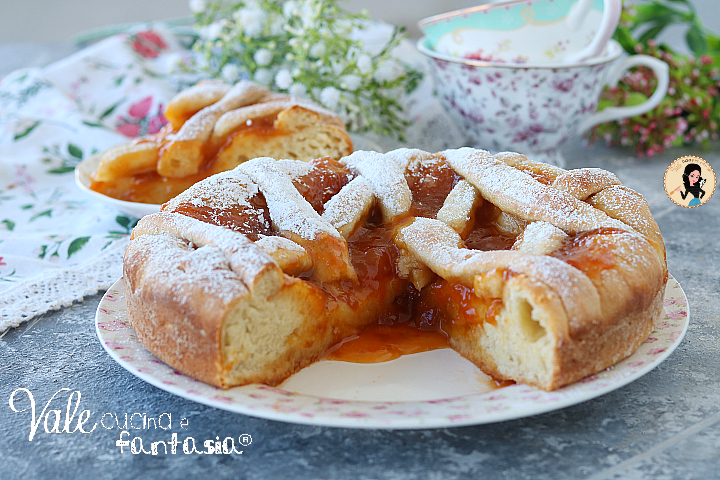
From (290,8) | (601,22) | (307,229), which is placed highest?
(601,22)

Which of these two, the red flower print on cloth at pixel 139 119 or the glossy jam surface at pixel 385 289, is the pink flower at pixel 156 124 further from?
the glossy jam surface at pixel 385 289

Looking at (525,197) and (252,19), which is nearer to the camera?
(525,197)

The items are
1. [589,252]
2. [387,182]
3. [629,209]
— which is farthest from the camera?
[387,182]

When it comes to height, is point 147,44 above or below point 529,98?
below

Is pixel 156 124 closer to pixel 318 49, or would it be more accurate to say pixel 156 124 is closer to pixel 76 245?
pixel 318 49

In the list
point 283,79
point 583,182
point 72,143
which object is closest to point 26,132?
point 72,143

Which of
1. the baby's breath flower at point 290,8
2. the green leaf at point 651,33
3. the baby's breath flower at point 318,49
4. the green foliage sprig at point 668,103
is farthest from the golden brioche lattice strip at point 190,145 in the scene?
the green leaf at point 651,33

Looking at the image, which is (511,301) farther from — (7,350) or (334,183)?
(7,350)
